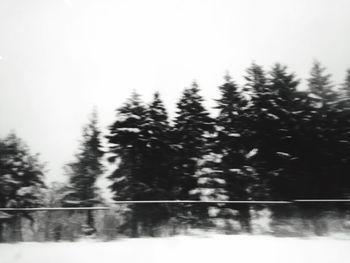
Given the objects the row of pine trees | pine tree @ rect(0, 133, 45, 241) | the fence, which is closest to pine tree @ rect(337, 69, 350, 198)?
the row of pine trees

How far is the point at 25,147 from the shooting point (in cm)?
2592

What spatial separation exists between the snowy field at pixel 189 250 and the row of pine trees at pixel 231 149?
35.5ft

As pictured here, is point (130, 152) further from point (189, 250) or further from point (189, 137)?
point (189, 250)

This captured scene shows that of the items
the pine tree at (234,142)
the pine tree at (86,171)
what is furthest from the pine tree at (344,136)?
the pine tree at (86,171)

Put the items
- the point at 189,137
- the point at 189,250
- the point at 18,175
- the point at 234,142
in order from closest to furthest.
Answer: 1. the point at 189,250
2. the point at 234,142
3. the point at 189,137
4. the point at 18,175

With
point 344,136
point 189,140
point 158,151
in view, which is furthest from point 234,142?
point 344,136

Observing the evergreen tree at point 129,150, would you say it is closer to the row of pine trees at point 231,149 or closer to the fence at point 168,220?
the row of pine trees at point 231,149

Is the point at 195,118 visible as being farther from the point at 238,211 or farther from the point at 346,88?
the point at 238,211

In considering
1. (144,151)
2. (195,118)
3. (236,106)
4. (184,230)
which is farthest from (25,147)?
(184,230)

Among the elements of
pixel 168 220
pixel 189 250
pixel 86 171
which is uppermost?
pixel 86 171

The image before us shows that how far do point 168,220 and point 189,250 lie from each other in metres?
1.65

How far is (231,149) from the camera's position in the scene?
21.6 m

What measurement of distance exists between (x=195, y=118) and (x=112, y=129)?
5.97 metres

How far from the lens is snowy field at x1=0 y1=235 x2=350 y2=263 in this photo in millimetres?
7629
